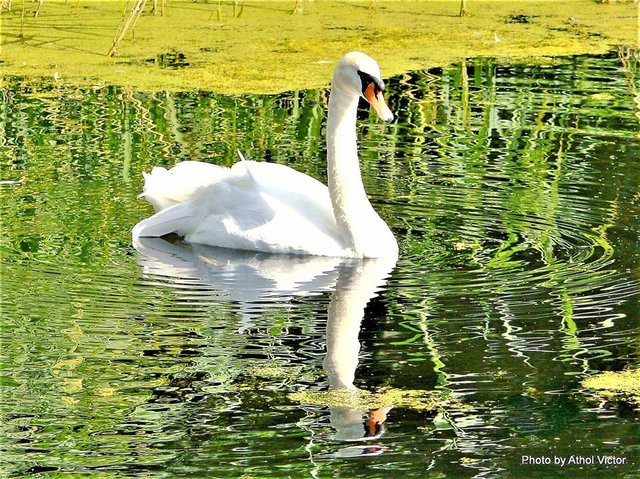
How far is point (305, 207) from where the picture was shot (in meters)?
7.48

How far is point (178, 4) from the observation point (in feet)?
44.6

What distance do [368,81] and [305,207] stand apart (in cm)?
82

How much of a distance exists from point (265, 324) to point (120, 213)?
2148 millimetres

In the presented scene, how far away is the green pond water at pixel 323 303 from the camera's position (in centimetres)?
474

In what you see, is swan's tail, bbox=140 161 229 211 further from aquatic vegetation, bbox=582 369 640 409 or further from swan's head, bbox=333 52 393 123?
aquatic vegetation, bbox=582 369 640 409

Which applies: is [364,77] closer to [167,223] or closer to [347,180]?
[347,180]

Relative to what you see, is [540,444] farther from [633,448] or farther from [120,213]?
[120,213]

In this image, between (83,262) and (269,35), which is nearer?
(83,262)

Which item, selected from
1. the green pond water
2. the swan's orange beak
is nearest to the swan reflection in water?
the green pond water

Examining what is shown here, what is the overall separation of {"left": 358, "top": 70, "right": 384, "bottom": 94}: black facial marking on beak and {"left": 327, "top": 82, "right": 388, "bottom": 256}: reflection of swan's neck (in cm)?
17

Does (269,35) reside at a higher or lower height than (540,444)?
higher

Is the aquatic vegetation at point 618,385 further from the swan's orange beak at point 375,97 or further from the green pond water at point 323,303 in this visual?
the swan's orange beak at point 375,97

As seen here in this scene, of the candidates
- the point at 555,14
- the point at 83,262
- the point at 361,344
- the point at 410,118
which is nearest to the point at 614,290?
the point at 361,344

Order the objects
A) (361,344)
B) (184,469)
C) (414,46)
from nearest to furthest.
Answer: (184,469)
(361,344)
(414,46)
